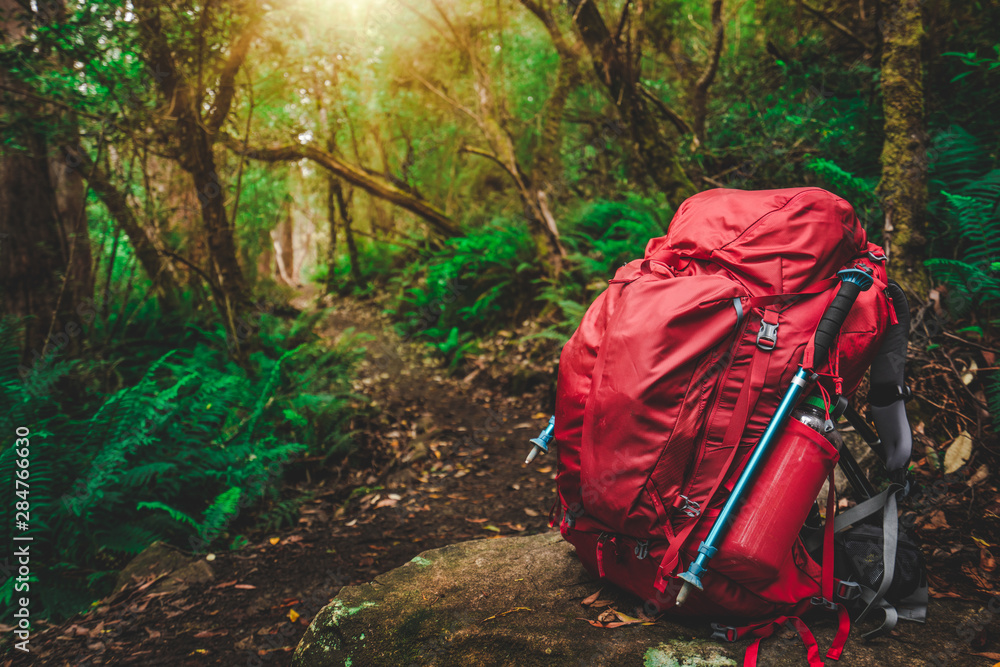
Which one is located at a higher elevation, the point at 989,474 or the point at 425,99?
the point at 425,99

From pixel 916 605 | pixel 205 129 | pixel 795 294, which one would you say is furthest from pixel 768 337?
pixel 205 129

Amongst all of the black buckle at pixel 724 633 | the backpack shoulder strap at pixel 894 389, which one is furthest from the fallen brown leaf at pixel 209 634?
the backpack shoulder strap at pixel 894 389

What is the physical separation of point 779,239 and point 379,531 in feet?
10.9

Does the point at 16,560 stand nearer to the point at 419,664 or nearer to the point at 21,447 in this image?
the point at 21,447

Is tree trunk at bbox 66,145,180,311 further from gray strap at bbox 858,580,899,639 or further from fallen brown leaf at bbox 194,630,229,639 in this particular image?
gray strap at bbox 858,580,899,639

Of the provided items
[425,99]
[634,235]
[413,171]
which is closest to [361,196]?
[413,171]

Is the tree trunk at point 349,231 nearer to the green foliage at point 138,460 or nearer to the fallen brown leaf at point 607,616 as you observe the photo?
the green foliage at point 138,460

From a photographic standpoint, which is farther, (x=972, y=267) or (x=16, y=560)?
(x=972, y=267)

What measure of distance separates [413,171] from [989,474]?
467 inches

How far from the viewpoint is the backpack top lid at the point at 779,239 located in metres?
1.80

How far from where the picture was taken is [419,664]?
6.12 feet

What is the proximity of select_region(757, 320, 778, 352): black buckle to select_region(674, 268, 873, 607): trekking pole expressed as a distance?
12 centimetres

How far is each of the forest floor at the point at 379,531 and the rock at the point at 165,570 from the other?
0.04 ft

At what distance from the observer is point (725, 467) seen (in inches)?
67.0
